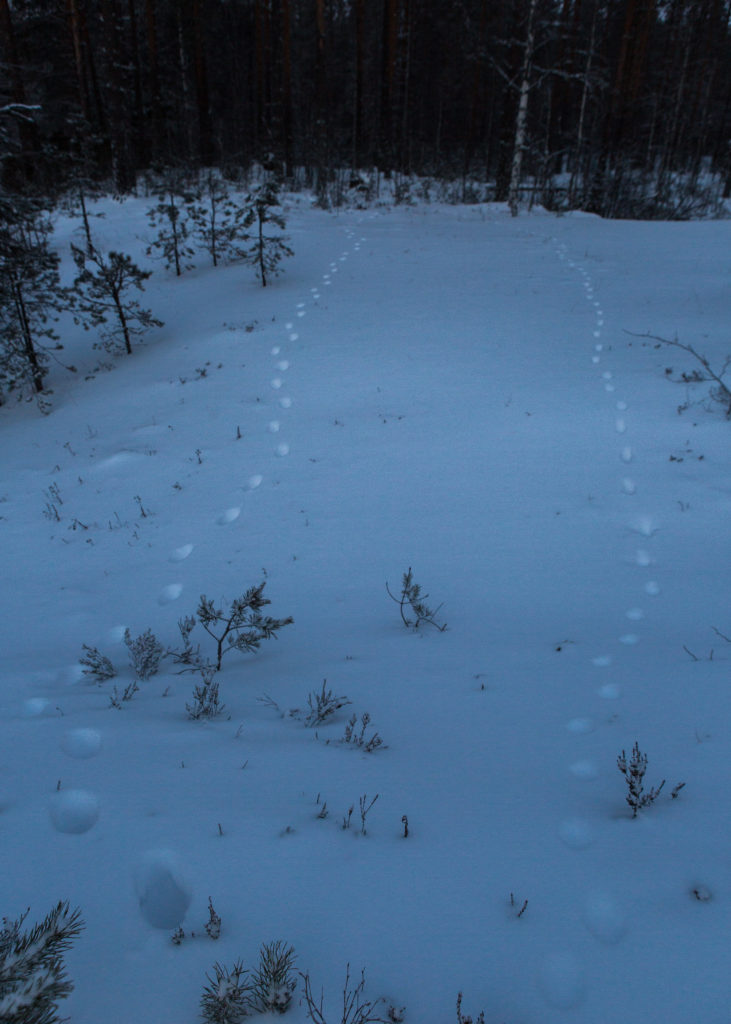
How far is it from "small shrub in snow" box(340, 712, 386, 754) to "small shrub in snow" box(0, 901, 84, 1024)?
121 centimetres

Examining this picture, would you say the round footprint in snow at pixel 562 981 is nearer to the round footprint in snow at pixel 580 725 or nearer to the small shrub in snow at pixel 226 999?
the small shrub in snow at pixel 226 999

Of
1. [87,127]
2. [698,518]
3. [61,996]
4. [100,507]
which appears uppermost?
[87,127]

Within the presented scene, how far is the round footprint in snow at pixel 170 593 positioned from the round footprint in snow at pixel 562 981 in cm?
300

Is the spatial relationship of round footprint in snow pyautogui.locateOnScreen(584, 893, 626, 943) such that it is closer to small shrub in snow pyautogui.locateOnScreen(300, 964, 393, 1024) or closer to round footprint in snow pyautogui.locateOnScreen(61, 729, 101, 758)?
small shrub in snow pyautogui.locateOnScreen(300, 964, 393, 1024)

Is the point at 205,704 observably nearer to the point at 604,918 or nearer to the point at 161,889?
the point at 161,889

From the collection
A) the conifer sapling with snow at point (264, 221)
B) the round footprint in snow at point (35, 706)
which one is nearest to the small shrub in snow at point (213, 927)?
the round footprint in snow at point (35, 706)

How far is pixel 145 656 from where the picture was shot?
10.1ft

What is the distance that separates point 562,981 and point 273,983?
2.33 ft

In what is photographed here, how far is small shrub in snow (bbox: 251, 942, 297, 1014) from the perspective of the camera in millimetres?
1331

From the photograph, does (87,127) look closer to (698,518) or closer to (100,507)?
(100,507)

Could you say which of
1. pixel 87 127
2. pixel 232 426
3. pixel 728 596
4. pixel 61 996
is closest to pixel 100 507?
pixel 232 426

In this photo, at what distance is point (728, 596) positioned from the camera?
11.5 ft

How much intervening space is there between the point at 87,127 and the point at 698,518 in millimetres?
13312

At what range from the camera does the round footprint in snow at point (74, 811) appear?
1.81m
